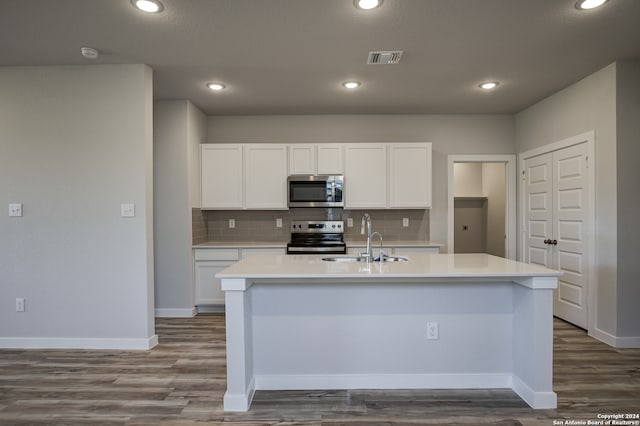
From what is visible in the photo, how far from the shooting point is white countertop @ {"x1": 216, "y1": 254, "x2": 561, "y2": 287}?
7.10ft

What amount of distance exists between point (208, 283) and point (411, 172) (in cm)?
288

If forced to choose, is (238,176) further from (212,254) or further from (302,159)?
(212,254)

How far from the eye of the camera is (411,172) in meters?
4.66

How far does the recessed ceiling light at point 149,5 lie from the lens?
2324 mm

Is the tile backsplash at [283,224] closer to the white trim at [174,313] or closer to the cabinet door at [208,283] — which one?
the cabinet door at [208,283]

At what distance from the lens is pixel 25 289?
335 centimetres

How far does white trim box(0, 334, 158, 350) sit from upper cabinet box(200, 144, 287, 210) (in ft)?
6.12

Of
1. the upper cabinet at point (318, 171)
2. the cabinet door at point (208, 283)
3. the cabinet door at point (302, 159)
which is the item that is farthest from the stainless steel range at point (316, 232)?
the cabinet door at point (208, 283)

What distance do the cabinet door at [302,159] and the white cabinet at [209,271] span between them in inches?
51.7

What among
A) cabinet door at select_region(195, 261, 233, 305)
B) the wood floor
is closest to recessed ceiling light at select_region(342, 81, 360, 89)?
cabinet door at select_region(195, 261, 233, 305)

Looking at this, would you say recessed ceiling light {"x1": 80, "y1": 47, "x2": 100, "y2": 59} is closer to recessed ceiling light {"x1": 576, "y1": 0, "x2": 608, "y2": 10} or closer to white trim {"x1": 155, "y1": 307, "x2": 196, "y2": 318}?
white trim {"x1": 155, "y1": 307, "x2": 196, "y2": 318}

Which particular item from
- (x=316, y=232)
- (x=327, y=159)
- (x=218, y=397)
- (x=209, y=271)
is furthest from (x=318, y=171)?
(x=218, y=397)

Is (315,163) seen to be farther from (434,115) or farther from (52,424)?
(52,424)

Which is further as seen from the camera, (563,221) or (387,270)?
(563,221)
